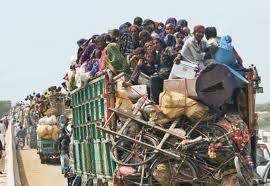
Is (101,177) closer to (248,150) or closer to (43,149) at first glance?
(248,150)

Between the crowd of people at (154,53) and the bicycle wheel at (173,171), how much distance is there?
1060 mm

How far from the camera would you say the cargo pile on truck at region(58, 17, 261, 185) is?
31.5 ft

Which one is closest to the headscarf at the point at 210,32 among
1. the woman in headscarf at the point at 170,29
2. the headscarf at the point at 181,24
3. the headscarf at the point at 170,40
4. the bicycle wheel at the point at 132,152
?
the headscarf at the point at 170,40

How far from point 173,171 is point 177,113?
74 cm

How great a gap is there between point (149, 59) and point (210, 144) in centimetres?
181

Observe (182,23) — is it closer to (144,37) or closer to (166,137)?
(144,37)

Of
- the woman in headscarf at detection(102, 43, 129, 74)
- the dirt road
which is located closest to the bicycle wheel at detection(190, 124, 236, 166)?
the woman in headscarf at detection(102, 43, 129, 74)

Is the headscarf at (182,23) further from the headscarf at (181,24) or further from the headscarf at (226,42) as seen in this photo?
the headscarf at (226,42)

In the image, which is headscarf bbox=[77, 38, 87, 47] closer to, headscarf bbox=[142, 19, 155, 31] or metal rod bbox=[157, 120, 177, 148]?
headscarf bbox=[142, 19, 155, 31]

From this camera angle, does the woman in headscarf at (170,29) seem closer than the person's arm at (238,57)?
No

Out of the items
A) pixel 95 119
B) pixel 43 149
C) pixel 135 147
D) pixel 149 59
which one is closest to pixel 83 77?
pixel 95 119

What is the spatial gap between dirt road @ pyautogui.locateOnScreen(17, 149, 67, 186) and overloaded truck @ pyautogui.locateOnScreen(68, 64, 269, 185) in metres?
10.2

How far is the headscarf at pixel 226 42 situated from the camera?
412 inches

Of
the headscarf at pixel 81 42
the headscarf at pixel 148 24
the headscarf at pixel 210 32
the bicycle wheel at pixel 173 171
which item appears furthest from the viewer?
the headscarf at pixel 81 42
